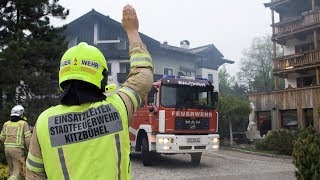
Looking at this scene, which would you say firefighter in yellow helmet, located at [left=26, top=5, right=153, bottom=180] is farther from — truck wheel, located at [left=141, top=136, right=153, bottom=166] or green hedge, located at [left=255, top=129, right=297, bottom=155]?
green hedge, located at [left=255, top=129, right=297, bottom=155]

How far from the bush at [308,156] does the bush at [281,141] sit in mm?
11448

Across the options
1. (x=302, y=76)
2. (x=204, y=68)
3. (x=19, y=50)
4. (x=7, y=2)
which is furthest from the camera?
(x=204, y=68)

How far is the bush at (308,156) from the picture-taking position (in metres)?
7.62

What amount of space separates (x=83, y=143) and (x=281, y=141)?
736 inches

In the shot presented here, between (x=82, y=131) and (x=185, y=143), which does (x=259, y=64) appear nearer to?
(x=185, y=143)

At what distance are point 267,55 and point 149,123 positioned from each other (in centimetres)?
4433

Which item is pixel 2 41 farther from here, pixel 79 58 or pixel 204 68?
pixel 204 68

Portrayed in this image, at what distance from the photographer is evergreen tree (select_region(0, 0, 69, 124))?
13.6 metres

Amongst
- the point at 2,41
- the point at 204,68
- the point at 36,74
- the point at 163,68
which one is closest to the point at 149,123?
the point at 36,74

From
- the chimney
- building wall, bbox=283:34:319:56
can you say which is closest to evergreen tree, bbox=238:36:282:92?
the chimney

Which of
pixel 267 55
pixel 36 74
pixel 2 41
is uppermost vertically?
pixel 267 55

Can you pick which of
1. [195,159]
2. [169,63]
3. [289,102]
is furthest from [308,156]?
[169,63]

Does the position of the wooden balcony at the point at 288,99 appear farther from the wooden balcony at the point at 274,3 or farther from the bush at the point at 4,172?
the bush at the point at 4,172

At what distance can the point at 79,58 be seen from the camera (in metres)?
2.21
